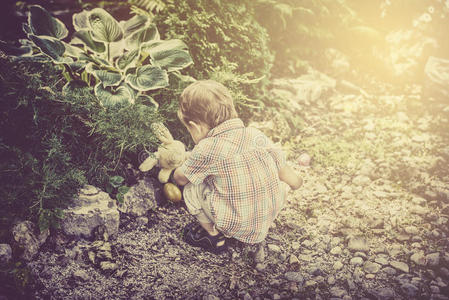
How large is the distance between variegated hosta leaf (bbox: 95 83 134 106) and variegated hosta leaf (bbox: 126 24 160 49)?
554mm

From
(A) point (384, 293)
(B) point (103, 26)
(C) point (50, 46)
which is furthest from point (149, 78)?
(A) point (384, 293)

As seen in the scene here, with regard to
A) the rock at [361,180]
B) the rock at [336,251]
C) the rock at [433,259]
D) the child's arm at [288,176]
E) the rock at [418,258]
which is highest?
the child's arm at [288,176]

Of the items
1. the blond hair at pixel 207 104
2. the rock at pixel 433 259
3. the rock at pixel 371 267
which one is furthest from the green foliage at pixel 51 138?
the rock at pixel 433 259

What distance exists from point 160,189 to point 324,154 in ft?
7.09

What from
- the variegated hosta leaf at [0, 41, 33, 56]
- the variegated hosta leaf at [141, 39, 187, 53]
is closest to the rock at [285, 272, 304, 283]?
the variegated hosta leaf at [141, 39, 187, 53]

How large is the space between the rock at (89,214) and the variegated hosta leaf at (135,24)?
1.60 metres

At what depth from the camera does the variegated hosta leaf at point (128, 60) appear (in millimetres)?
2842

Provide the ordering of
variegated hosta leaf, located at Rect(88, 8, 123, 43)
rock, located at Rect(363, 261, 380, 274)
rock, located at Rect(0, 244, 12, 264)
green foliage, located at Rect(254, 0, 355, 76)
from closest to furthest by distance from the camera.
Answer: rock, located at Rect(0, 244, 12, 264)
rock, located at Rect(363, 261, 380, 274)
variegated hosta leaf, located at Rect(88, 8, 123, 43)
green foliage, located at Rect(254, 0, 355, 76)

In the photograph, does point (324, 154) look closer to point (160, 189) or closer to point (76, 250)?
point (160, 189)

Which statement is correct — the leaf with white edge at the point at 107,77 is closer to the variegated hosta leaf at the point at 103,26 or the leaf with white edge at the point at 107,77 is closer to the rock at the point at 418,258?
the variegated hosta leaf at the point at 103,26

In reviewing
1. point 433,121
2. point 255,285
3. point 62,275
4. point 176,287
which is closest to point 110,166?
point 62,275

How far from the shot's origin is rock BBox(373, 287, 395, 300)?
7.56 ft

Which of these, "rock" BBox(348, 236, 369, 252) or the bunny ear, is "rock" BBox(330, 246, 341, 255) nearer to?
"rock" BBox(348, 236, 369, 252)

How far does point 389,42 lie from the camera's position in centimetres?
554
